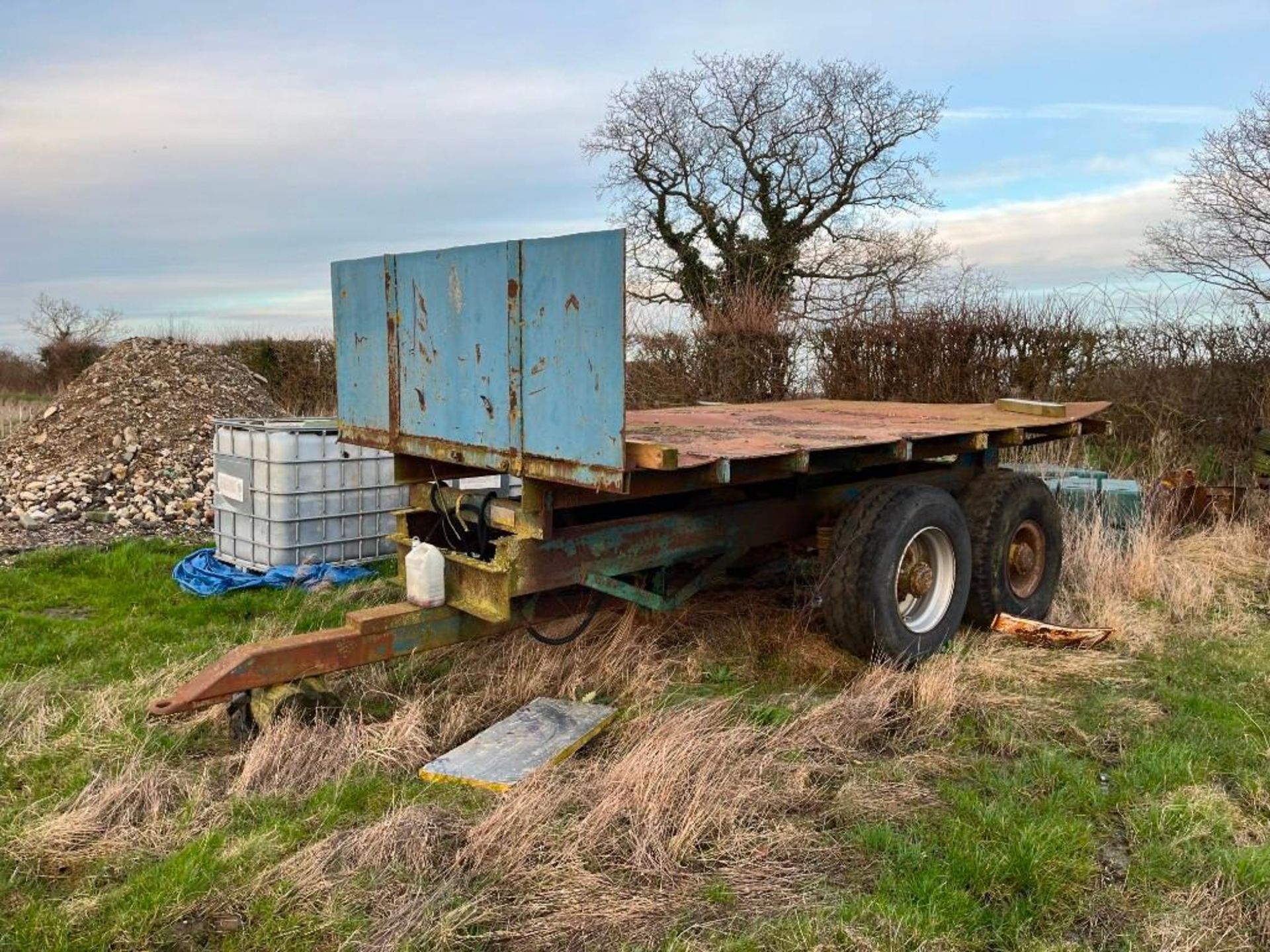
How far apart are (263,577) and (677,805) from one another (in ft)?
13.5

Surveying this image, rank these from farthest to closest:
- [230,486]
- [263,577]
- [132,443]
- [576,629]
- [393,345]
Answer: [132,443] → [230,486] → [263,577] → [576,629] → [393,345]

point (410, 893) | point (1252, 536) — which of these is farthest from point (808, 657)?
point (1252, 536)

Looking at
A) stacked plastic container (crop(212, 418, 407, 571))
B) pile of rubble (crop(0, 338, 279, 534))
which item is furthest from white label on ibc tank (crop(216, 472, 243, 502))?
pile of rubble (crop(0, 338, 279, 534))

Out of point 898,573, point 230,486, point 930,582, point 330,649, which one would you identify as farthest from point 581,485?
point 230,486

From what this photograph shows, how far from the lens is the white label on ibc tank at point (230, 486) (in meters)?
6.55

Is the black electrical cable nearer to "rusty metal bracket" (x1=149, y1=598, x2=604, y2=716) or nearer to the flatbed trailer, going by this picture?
the flatbed trailer

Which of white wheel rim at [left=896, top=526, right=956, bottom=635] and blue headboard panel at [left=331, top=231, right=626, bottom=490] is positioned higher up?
blue headboard panel at [left=331, top=231, right=626, bottom=490]

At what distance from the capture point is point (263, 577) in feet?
20.6

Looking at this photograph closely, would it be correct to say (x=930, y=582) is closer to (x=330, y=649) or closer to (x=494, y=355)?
(x=494, y=355)

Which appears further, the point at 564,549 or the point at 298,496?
the point at 298,496

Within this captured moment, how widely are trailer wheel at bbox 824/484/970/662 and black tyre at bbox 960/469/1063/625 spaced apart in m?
0.27

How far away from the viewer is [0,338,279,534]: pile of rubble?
8.48m

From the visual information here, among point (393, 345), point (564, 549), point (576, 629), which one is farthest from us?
point (576, 629)

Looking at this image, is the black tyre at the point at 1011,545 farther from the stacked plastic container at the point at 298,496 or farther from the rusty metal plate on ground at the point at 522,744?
the stacked plastic container at the point at 298,496
